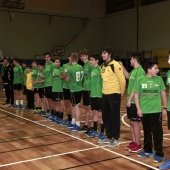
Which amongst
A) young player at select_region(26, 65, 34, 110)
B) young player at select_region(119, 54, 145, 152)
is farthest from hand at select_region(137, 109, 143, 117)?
young player at select_region(26, 65, 34, 110)

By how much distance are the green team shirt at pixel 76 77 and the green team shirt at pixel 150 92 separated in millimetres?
2340

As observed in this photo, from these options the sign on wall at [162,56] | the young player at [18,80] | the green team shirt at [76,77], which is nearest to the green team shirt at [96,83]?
the green team shirt at [76,77]

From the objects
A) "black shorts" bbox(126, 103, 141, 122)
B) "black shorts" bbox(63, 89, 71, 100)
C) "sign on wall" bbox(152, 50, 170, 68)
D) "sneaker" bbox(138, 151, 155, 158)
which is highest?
"sign on wall" bbox(152, 50, 170, 68)

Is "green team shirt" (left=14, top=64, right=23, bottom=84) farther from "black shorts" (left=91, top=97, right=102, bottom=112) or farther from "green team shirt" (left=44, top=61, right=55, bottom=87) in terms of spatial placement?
"black shorts" (left=91, top=97, right=102, bottom=112)

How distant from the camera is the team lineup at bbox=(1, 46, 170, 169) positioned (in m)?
4.40

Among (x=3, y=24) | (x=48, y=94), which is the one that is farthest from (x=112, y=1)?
(x=48, y=94)

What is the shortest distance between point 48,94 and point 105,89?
3.25 metres

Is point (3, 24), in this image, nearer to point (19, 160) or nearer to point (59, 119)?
point (59, 119)

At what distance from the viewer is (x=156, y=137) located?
432 centimetres

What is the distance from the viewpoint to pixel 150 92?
4414 millimetres

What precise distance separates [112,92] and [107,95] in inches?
4.5

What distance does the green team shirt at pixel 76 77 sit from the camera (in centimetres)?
659

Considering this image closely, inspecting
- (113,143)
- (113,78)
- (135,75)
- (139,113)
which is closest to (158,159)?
(139,113)

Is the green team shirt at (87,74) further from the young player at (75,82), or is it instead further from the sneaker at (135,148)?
the sneaker at (135,148)
